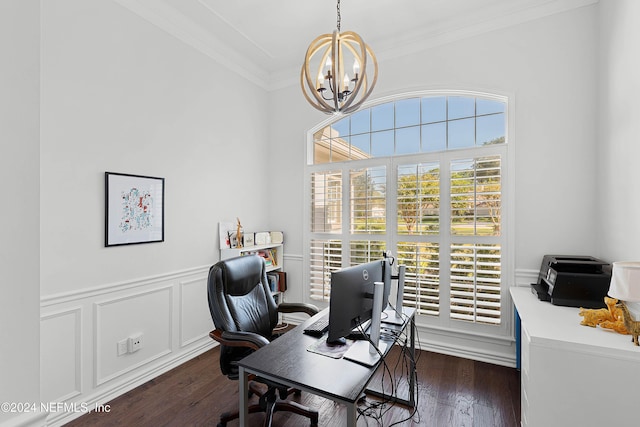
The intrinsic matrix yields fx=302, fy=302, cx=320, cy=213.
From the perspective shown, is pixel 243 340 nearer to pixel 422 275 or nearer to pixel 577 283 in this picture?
pixel 422 275

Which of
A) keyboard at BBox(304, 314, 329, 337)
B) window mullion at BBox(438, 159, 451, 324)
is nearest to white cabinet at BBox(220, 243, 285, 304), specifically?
keyboard at BBox(304, 314, 329, 337)

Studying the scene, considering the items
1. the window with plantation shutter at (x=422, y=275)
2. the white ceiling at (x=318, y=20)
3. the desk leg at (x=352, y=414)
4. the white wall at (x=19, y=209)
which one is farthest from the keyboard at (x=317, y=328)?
the white ceiling at (x=318, y=20)

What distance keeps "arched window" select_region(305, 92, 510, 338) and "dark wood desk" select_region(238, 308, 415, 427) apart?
1683mm

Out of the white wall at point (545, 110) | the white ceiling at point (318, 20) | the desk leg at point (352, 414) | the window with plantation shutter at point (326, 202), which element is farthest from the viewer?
the window with plantation shutter at point (326, 202)

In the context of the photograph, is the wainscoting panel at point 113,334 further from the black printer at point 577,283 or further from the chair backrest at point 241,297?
the black printer at point 577,283

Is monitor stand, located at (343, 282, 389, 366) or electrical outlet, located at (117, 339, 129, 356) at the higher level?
monitor stand, located at (343, 282, 389, 366)

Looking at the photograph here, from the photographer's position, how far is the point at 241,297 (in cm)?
218

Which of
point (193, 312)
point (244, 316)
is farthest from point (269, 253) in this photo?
point (244, 316)

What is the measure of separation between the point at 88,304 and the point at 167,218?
89 cm

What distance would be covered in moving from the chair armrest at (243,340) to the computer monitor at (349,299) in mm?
415

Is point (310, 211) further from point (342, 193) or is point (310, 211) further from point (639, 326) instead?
point (639, 326)

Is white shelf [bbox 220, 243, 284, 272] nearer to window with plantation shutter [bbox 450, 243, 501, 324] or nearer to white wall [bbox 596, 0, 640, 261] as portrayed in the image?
window with plantation shutter [bbox 450, 243, 501, 324]

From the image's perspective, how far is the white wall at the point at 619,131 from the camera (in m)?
1.83

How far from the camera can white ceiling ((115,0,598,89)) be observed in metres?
2.66
